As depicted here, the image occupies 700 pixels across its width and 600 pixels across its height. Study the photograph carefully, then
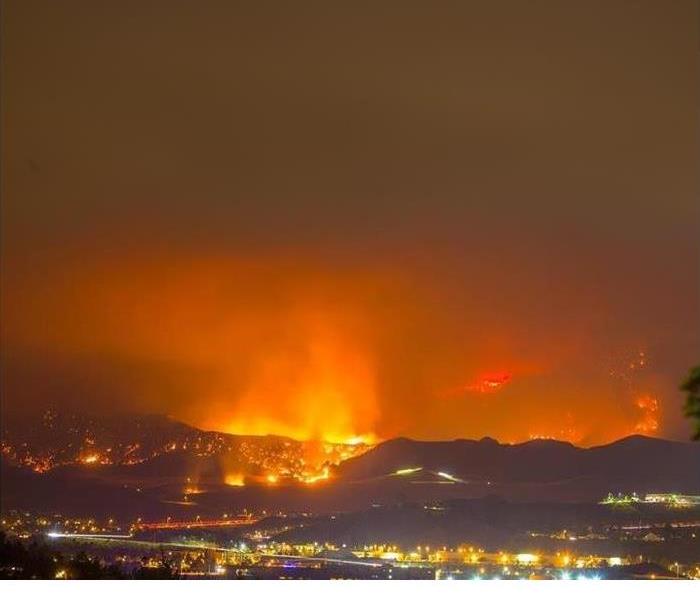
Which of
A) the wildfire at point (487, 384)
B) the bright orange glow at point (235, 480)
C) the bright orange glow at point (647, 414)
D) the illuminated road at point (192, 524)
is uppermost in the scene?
the wildfire at point (487, 384)

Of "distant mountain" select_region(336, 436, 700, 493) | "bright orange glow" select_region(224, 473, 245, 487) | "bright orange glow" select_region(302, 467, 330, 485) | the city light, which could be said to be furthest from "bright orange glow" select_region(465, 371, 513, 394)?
"bright orange glow" select_region(224, 473, 245, 487)

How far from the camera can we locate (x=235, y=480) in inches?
272

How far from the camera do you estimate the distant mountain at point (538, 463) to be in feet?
22.0

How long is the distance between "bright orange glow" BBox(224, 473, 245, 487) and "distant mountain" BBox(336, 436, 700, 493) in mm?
628

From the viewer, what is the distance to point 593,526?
6473 millimetres

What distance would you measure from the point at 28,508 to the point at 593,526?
3587mm

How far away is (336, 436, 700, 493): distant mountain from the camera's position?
6691mm

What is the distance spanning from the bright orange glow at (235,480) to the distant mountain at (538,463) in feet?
2.06

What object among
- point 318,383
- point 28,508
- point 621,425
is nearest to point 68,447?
point 28,508

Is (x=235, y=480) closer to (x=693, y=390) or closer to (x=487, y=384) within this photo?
(x=487, y=384)

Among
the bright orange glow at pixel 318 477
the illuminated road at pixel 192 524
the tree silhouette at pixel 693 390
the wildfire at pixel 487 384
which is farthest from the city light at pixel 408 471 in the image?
the tree silhouette at pixel 693 390

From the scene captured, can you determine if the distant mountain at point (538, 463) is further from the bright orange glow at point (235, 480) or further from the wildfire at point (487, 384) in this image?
the bright orange glow at point (235, 480)

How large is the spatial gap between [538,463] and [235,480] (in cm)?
194
